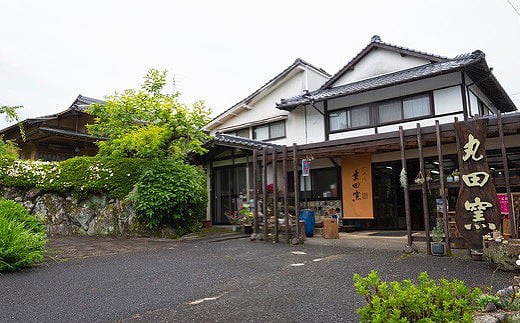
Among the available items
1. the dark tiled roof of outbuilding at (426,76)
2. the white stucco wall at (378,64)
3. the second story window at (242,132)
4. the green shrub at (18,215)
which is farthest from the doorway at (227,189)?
the green shrub at (18,215)

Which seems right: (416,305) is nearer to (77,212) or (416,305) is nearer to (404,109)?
(404,109)

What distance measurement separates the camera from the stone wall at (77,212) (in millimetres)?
11852

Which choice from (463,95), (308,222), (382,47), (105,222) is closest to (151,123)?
(105,222)

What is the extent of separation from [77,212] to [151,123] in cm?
413

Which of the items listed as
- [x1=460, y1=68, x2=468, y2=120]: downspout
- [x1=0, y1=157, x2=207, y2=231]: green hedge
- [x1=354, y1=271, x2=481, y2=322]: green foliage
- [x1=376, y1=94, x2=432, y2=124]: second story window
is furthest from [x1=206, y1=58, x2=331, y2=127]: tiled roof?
[x1=354, y1=271, x2=481, y2=322]: green foliage

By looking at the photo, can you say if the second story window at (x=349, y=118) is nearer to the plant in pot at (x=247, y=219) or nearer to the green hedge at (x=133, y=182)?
the plant in pot at (x=247, y=219)

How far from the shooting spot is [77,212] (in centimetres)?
1224

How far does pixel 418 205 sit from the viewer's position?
12.4 m

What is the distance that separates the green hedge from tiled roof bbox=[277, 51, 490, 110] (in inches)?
205

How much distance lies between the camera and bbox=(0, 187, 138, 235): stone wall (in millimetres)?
11852

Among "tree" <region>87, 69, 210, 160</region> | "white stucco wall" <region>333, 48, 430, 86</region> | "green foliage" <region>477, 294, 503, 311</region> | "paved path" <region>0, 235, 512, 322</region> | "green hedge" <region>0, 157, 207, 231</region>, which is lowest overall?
"paved path" <region>0, 235, 512, 322</region>

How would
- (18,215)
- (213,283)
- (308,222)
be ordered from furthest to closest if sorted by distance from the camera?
(308,222)
(18,215)
(213,283)

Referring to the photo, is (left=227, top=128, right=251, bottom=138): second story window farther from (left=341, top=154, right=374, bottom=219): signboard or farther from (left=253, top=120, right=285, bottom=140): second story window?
(left=341, top=154, right=374, bottom=219): signboard

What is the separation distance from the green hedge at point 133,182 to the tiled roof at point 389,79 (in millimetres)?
5217
